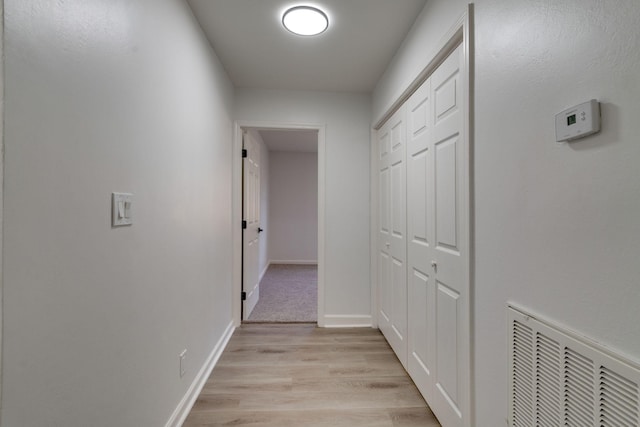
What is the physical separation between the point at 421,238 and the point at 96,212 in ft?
5.36

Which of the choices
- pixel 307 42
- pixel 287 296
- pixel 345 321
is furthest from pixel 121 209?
pixel 287 296

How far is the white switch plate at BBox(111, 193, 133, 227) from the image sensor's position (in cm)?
103

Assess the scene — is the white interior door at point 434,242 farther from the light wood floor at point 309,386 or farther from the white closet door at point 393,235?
the light wood floor at point 309,386

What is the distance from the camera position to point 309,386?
75.8 inches

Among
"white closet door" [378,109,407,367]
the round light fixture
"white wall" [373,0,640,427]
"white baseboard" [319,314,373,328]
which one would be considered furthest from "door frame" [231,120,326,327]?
"white wall" [373,0,640,427]

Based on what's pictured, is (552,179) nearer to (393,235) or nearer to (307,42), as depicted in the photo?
(393,235)

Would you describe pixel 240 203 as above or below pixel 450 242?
above

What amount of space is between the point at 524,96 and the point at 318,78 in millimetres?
2034

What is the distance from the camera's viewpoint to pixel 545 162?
33.6 inches

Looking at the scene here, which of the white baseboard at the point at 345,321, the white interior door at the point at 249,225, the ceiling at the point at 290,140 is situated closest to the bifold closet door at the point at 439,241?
the white baseboard at the point at 345,321

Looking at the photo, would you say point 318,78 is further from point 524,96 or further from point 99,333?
point 99,333

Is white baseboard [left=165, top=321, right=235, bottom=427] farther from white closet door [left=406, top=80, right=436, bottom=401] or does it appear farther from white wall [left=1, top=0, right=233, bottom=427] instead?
white closet door [left=406, top=80, right=436, bottom=401]

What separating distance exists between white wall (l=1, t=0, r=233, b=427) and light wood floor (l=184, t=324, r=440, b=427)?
317 millimetres

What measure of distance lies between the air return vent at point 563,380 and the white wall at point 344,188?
1.97m
